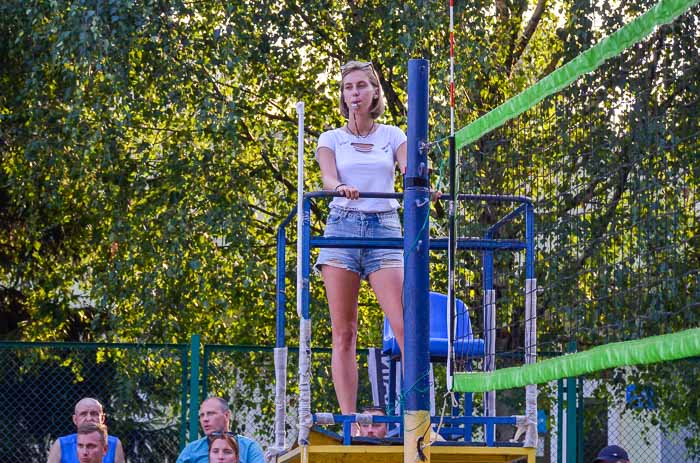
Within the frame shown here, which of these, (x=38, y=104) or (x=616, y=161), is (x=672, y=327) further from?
(x=38, y=104)

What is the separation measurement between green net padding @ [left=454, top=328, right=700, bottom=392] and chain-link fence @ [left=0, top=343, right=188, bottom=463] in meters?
5.66

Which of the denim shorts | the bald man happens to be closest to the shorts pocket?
the denim shorts

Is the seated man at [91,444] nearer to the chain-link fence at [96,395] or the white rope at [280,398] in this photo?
the white rope at [280,398]

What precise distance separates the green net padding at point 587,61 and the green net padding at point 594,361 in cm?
100

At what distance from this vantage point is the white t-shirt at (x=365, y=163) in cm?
603

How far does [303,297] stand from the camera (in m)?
5.55

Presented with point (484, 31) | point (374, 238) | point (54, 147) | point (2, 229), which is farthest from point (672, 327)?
point (2, 229)

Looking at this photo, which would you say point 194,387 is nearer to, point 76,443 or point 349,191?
point 76,443

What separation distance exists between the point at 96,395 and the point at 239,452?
6436 mm

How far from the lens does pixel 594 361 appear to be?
4551mm

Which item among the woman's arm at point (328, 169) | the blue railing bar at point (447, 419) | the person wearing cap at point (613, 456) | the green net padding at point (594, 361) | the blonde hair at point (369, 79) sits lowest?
the person wearing cap at point (613, 456)

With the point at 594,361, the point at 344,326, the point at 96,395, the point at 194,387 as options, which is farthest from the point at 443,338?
the point at 96,395

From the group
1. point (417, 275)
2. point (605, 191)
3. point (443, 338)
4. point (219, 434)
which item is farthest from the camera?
point (605, 191)

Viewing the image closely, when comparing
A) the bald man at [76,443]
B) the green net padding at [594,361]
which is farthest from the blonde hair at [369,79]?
the bald man at [76,443]
